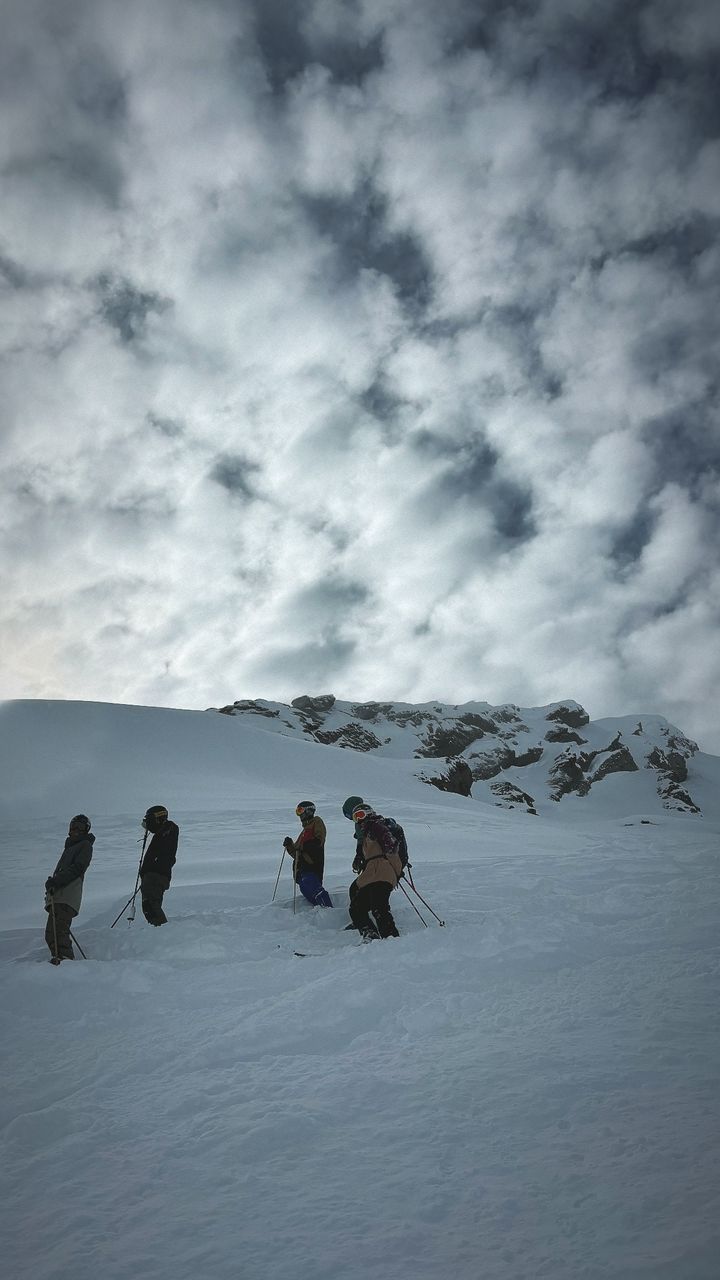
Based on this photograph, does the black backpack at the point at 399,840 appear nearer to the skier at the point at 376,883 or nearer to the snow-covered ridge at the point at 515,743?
the skier at the point at 376,883

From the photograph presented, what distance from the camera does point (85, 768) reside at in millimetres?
28250

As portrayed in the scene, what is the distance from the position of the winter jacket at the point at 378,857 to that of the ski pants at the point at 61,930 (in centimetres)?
323

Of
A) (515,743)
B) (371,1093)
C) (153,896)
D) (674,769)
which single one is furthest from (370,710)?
(371,1093)

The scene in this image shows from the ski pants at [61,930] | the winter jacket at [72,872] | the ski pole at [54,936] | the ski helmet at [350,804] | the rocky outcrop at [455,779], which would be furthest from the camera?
the rocky outcrop at [455,779]

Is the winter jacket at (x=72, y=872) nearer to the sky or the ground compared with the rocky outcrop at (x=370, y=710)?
nearer to the ground

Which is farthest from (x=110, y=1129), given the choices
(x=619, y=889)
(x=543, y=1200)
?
(x=619, y=889)

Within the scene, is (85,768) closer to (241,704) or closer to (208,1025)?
(208,1025)

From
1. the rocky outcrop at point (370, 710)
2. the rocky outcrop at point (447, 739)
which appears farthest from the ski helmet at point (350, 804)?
the rocky outcrop at point (370, 710)

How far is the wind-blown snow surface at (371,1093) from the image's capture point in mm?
2393

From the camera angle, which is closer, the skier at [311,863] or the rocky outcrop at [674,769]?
the skier at [311,863]

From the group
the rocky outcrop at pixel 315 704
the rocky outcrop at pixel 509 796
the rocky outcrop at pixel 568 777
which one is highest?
the rocky outcrop at pixel 315 704

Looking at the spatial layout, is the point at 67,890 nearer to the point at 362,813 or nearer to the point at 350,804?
the point at 362,813

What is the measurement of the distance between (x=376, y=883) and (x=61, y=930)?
3522 mm

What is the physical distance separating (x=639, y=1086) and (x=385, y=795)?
27.9 metres
